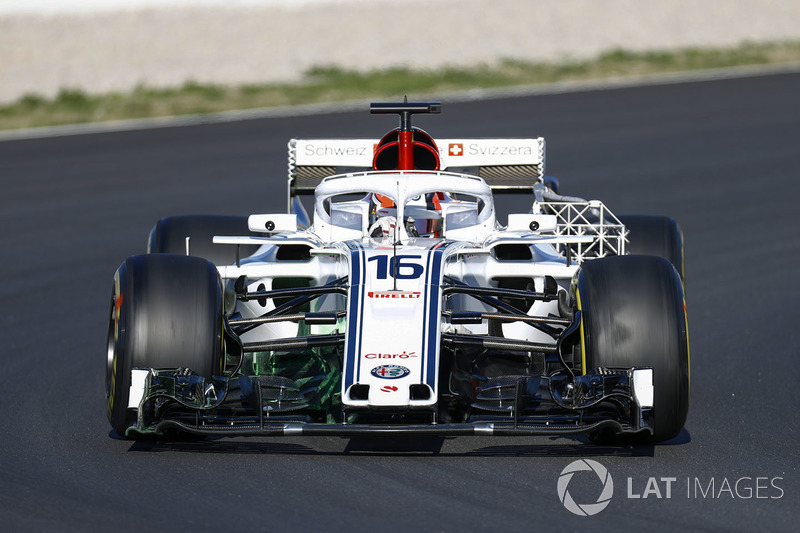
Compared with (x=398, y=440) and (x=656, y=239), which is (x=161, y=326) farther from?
(x=656, y=239)

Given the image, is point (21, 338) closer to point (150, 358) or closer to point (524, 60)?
point (150, 358)

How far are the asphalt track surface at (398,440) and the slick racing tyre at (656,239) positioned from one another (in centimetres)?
89

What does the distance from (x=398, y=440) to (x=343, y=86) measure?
19.7 metres

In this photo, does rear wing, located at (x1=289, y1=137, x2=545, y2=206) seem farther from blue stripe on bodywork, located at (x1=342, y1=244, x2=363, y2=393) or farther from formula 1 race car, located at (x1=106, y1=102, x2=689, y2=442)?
blue stripe on bodywork, located at (x1=342, y1=244, x2=363, y2=393)

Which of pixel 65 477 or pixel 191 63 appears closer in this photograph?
pixel 65 477

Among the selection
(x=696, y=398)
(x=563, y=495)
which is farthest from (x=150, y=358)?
(x=696, y=398)

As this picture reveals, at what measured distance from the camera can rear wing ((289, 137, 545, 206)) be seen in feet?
38.1

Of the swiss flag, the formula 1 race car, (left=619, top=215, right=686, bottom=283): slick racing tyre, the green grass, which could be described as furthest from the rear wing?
the green grass

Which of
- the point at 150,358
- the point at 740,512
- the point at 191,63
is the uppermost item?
the point at 191,63

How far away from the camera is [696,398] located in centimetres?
959

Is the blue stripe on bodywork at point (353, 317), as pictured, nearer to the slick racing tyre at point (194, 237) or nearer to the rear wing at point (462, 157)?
the slick racing tyre at point (194, 237)

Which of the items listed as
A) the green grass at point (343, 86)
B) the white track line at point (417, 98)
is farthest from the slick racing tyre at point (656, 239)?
the green grass at point (343, 86)

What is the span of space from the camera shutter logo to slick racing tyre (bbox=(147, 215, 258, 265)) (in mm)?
4241

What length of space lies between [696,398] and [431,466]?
2711 millimetres
